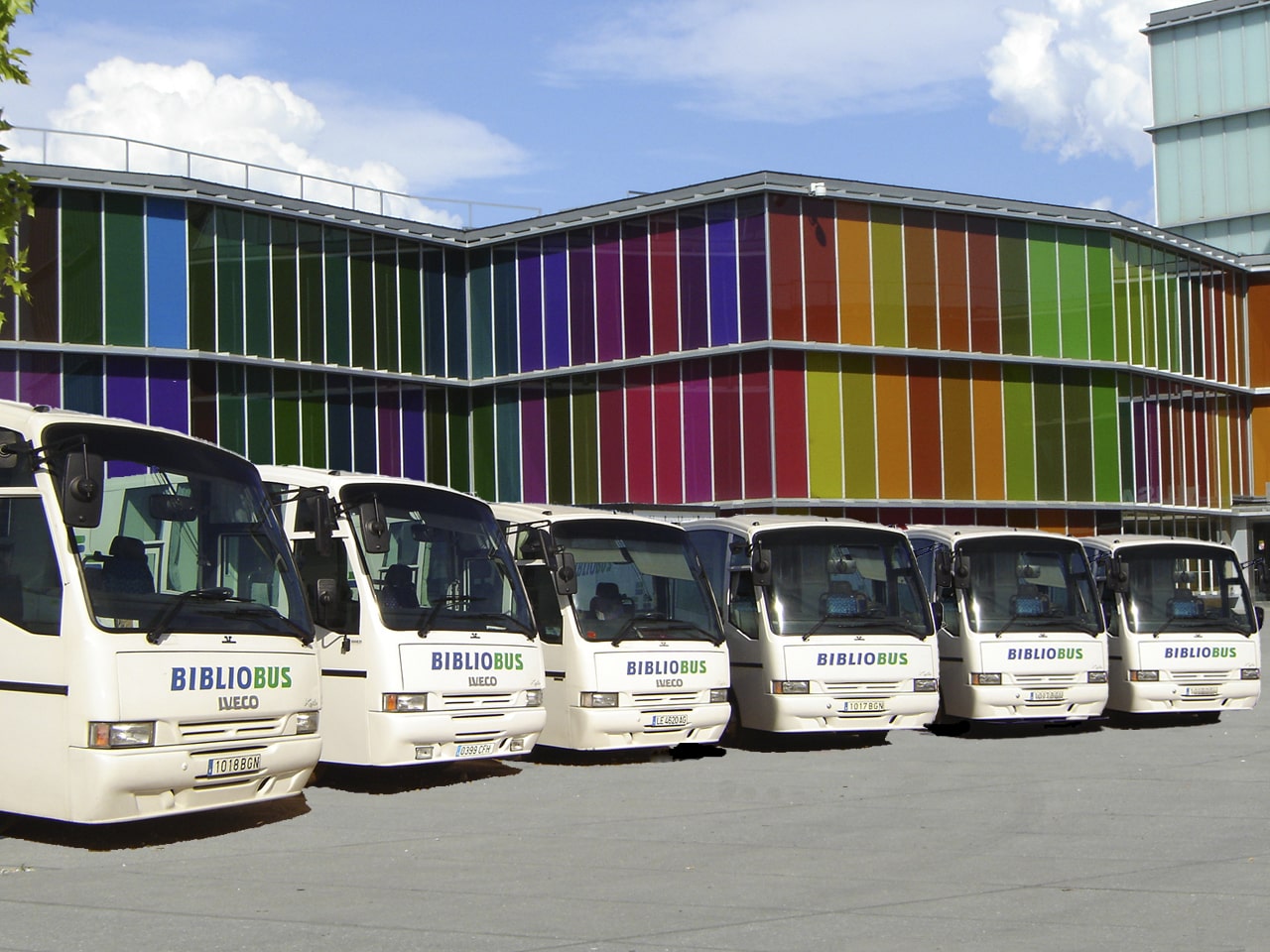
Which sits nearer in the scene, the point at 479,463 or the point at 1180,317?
the point at 479,463

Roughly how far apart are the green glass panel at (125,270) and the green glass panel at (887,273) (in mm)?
17352

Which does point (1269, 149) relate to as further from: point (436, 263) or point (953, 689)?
point (953, 689)

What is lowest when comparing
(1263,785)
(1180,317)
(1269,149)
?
(1263,785)

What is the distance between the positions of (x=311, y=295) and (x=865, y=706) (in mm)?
27329

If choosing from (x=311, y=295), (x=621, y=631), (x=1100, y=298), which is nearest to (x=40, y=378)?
(x=311, y=295)

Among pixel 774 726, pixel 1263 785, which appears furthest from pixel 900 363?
pixel 1263 785

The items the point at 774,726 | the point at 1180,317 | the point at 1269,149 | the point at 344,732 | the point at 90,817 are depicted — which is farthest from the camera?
the point at 1269,149

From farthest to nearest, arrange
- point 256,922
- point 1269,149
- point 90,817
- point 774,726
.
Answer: point 1269,149, point 774,726, point 90,817, point 256,922

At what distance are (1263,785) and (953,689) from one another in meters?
5.33

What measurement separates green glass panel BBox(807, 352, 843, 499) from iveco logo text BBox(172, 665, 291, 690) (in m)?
30.8

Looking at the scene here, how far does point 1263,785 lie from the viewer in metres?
14.0

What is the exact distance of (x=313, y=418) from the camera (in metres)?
42.2

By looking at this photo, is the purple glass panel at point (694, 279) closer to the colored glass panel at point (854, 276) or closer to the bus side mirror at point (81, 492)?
the colored glass panel at point (854, 276)

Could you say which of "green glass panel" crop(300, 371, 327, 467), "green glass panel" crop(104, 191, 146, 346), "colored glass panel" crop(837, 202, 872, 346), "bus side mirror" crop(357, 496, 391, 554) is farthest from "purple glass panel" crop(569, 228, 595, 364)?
"bus side mirror" crop(357, 496, 391, 554)
